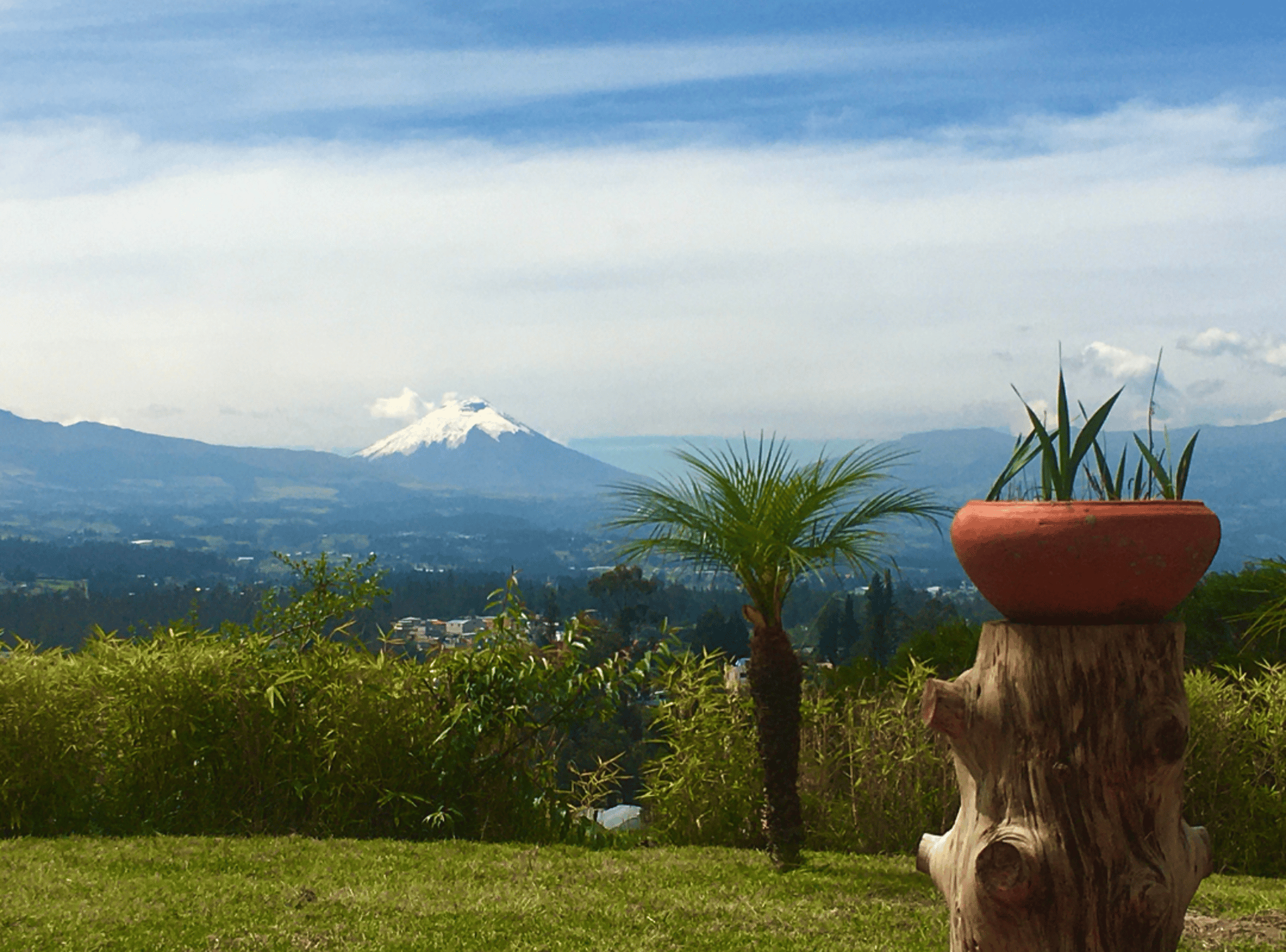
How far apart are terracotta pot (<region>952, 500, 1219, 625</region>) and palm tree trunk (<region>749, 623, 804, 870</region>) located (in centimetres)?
304

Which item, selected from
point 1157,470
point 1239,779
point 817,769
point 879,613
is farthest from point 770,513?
point 879,613

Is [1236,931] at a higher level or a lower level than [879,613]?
lower

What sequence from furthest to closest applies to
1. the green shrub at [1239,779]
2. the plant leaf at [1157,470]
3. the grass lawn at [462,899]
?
the green shrub at [1239,779]
the grass lawn at [462,899]
the plant leaf at [1157,470]

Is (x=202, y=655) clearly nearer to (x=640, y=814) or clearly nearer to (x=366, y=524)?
(x=640, y=814)

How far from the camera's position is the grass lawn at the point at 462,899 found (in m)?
4.83

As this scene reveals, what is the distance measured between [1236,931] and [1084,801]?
284cm

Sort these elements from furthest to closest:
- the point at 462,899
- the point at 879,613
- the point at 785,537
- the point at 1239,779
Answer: the point at 879,613, the point at 1239,779, the point at 785,537, the point at 462,899

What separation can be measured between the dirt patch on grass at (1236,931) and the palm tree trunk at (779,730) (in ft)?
6.83

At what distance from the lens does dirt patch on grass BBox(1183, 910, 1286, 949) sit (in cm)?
484

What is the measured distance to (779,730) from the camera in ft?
20.1

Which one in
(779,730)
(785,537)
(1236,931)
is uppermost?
(785,537)

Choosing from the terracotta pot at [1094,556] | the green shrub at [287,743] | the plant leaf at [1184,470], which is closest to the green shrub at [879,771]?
the green shrub at [287,743]

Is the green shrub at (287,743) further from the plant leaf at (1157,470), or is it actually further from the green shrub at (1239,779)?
the plant leaf at (1157,470)

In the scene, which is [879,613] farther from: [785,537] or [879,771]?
[785,537]
